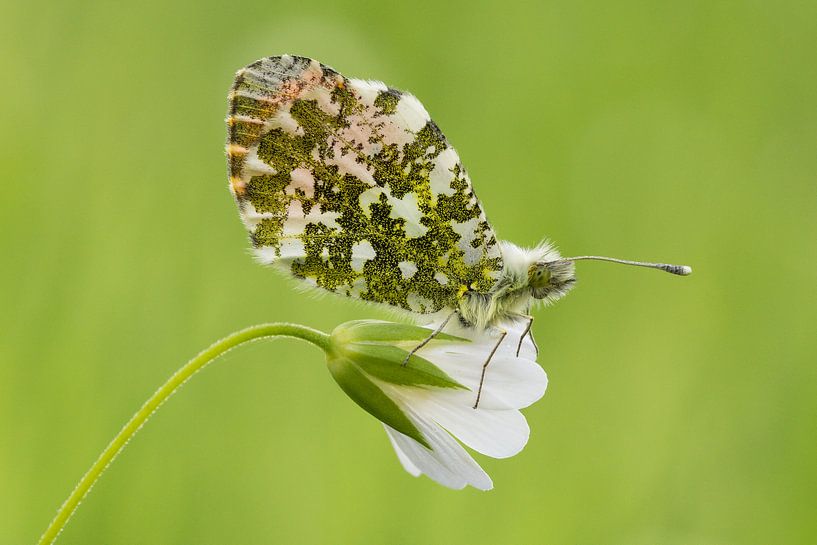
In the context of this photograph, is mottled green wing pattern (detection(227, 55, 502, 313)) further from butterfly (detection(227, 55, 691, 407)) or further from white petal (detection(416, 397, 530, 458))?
white petal (detection(416, 397, 530, 458))

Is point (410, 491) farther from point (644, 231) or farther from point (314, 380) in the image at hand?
point (644, 231)

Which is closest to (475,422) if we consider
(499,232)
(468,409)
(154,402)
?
(468,409)

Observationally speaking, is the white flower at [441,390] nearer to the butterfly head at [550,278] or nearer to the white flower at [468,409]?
the white flower at [468,409]

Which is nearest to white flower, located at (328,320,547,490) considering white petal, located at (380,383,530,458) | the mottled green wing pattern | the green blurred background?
white petal, located at (380,383,530,458)

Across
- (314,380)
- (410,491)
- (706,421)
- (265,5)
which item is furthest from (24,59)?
(706,421)

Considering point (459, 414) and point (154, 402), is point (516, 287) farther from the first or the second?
point (154, 402)

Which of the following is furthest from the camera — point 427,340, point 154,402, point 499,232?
point 499,232
